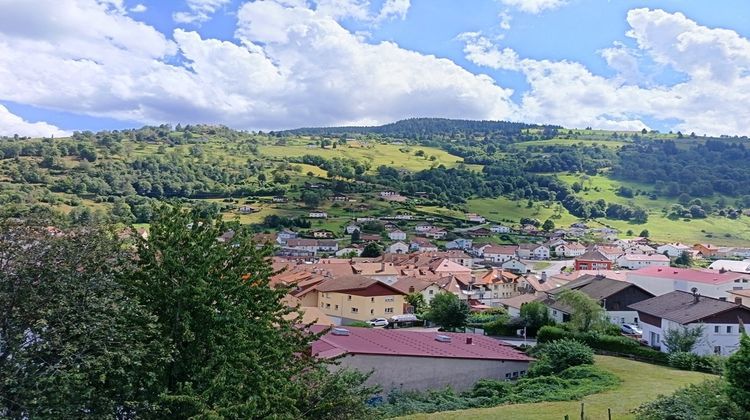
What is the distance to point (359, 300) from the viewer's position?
54.4m

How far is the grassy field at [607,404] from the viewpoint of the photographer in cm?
2209

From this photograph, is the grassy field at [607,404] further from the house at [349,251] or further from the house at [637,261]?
the house at [637,261]

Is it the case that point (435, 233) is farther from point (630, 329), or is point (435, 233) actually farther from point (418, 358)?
point (418, 358)

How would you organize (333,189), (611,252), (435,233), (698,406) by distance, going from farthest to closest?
(333,189) → (435,233) → (611,252) → (698,406)

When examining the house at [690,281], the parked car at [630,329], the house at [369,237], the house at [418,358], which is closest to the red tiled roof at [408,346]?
A: the house at [418,358]

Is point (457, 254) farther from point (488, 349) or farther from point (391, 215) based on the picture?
point (488, 349)

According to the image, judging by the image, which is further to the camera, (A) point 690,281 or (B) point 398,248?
(B) point 398,248

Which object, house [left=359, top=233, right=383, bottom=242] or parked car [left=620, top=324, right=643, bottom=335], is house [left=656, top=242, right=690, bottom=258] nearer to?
house [left=359, top=233, right=383, bottom=242]

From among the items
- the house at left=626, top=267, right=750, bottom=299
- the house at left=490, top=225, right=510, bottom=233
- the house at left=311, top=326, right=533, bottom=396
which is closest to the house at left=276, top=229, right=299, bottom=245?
the house at left=490, top=225, right=510, bottom=233

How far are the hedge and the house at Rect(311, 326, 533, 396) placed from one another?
6266 millimetres

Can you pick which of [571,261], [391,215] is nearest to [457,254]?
[571,261]

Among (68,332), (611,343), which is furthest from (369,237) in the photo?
(68,332)

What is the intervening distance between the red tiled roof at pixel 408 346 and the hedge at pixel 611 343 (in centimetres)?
581

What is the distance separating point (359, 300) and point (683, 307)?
86.1 feet
